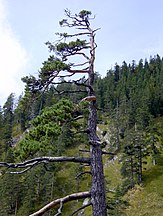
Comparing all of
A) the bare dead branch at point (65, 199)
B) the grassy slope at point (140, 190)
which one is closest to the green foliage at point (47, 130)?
the bare dead branch at point (65, 199)

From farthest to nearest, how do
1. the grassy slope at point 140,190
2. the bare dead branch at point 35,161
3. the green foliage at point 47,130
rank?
the grassy slope at point 140,190, the green foliage at point 47,130, the bare dead branch at point 35,161

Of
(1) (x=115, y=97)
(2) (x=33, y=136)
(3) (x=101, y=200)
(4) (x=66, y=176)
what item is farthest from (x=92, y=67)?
(1) (x=115, y=97)

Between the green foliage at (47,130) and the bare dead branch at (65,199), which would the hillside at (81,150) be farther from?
the bare dead branch at (65,199)

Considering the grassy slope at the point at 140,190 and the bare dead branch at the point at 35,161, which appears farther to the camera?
the grassy slope at the point at 140,190

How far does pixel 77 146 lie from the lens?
8262cm

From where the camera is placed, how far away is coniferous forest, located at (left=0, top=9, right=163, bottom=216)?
865 centimetres

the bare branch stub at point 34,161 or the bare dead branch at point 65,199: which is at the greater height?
the bare branch stub at point 34,161

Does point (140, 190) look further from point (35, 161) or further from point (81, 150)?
point (35, 161)

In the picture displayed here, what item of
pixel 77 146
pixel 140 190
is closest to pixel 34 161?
→ pixel 140 190

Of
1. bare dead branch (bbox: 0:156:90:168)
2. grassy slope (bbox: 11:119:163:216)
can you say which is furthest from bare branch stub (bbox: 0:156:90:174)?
grassy slope (bbox: 11:119:163:216)

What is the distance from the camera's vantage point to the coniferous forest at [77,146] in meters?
8.65

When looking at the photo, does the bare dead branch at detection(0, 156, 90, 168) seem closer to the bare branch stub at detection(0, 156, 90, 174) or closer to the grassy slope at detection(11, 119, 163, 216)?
the bare branch stub at detection(0, 156, 90, 174)

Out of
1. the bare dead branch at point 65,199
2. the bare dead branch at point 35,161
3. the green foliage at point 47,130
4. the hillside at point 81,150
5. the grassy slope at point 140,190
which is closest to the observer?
the bare dead branch at point 65,199

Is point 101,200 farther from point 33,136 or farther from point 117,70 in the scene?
point 117,70
